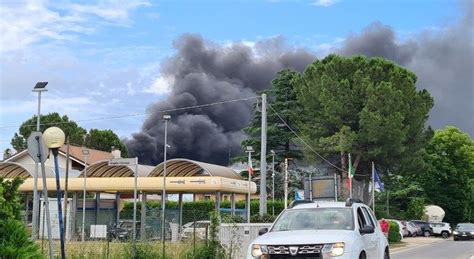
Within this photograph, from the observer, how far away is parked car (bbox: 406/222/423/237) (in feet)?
198

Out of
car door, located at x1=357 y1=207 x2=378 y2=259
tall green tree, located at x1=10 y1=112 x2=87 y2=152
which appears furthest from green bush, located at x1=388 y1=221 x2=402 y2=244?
tall green tree, located at x1=10 y1=112 x2=87 y2=152

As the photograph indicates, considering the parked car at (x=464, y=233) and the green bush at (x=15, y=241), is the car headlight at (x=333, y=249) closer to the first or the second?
the green bush at (x=15, y=241)

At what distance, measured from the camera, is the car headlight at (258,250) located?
1243cm

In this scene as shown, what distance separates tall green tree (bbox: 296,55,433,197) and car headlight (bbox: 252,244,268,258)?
144 ft

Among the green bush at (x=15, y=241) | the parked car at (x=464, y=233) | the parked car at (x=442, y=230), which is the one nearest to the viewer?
the green bush at (x=15, y=241)

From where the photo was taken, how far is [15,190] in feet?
44.1

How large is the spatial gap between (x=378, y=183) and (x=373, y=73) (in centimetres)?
1130

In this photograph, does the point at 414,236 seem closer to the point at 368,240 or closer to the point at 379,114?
the point at 379,114

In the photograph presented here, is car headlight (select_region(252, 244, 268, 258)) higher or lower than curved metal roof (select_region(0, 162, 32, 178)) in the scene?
lower

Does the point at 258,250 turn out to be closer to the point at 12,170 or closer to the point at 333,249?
the point at 333,249

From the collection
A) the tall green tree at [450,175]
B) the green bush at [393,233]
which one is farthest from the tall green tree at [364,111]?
the tall green tree at [450,175]

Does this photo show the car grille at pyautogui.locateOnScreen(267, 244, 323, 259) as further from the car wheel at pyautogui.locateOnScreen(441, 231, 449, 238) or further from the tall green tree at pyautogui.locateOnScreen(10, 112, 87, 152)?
the tall green tree at pyautogui.locateOnScreen(10, 112, 87, 152)

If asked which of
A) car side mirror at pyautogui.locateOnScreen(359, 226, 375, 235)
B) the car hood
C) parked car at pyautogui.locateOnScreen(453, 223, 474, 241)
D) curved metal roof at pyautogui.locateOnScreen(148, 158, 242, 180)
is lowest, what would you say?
parked car at pyautogui.locateOnScreen(453, 223, 474, 241)

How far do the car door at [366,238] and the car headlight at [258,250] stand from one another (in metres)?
1.93
